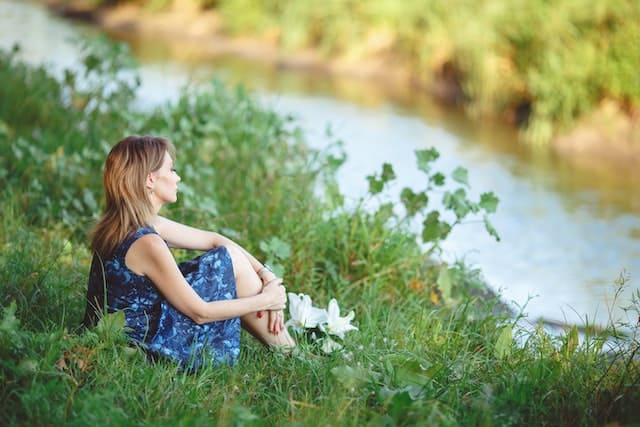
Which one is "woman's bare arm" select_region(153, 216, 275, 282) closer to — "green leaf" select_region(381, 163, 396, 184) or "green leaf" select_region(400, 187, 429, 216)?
"green leaf" select_region(381, 163, 396, 184)

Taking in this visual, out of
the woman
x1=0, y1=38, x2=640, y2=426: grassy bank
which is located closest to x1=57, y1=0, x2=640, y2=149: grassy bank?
x1=0, y1=38, x2=640, y2=426: grassy bank

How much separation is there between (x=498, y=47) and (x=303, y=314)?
265 inches

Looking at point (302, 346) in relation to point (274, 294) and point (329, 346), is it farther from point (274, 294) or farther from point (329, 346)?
point (274, 294)

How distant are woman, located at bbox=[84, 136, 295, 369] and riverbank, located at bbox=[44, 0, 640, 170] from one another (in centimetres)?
551

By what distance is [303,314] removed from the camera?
3264mm

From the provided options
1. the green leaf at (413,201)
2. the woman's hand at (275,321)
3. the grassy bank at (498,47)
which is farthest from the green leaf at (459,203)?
the grassy bank at (498,47)

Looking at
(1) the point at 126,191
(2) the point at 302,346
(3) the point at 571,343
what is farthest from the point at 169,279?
(3) the point at 571,343

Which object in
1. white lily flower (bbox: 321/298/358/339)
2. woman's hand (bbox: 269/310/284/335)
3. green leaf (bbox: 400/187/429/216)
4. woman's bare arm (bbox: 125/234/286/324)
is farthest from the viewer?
green leaf (bbox: 400/187/429/216)

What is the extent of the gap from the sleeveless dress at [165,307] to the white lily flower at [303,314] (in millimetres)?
344

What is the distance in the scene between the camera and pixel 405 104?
388 inches

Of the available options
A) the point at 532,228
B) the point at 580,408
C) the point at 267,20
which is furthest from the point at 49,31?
the point at 580,408

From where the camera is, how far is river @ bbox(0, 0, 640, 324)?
4918 mm

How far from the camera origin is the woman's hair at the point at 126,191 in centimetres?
288

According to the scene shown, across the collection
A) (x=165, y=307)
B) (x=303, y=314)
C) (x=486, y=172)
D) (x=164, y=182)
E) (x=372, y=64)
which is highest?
(x=372, y=64)
